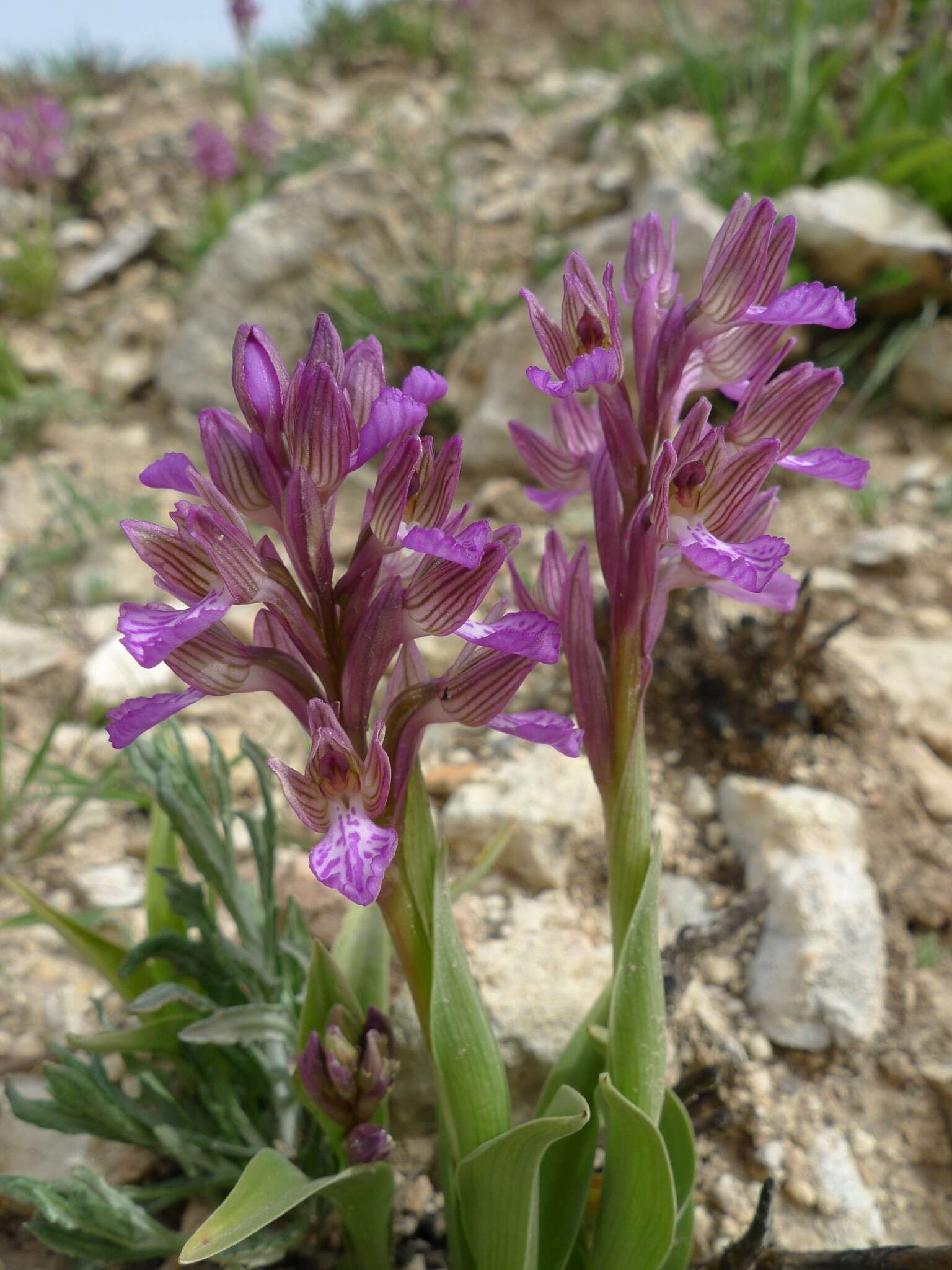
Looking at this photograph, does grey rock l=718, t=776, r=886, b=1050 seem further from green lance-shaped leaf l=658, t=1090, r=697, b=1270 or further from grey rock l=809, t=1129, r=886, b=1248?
green lance-shaped leaf l=658, t=1090, r=697, b=1270

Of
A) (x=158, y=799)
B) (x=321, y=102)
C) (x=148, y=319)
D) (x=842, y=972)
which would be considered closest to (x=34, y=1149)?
(x=158, y=799)

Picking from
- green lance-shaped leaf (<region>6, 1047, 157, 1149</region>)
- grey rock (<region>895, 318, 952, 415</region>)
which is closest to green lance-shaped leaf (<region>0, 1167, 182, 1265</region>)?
green lance-shaped leaf (<region>6, 1047, 157, 1149</region>)

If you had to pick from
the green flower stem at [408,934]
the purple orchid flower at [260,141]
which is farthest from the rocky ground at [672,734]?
the purple orchid flower at [260,141]

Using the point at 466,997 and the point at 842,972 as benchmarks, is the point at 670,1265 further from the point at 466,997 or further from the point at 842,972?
the point at 842,972

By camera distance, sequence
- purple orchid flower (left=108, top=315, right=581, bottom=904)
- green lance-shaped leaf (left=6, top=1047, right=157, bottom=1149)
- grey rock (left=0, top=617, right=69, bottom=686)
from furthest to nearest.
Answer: grey rock (left=0, top=617, right=69, bottom=686), green lance-shaped leaf (left=6, top=1047, right=157, bottom=1149), purple orchid flower (left=108, top=315, right=581, bottom=904)

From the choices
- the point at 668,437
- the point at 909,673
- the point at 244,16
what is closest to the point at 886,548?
the point at 909,673

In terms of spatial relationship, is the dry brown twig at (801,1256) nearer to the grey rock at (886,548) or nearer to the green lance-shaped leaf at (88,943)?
the green lance-shaped leaf at (88,943)

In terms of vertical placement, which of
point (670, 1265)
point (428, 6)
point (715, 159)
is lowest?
point (670, 1265)
